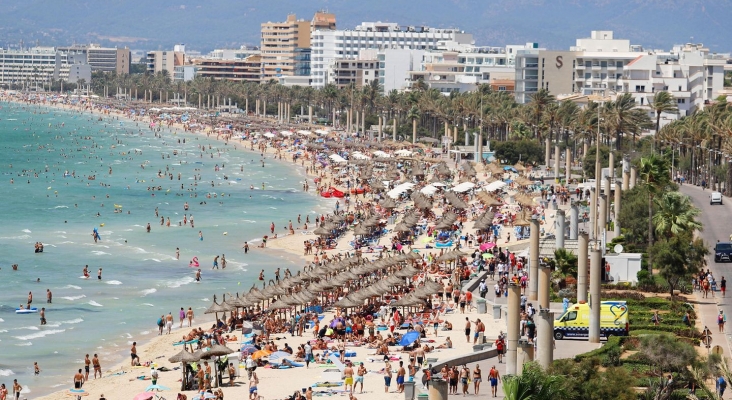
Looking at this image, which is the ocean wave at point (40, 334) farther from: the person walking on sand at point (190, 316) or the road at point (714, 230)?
the road at point (714, 230)

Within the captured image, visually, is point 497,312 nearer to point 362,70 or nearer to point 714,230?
point 714,230

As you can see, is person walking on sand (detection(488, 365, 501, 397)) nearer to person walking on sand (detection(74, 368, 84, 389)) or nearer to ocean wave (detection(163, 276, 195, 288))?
person walking on sand (detection(74, 368, 84, 389))

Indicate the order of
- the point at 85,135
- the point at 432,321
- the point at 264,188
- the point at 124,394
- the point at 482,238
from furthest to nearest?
the point at 85,135 < the point at 264,188 < the point at 482,238 < the point at 432,321 < the point at 124,394

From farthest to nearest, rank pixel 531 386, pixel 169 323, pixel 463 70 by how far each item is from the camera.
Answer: pixel 463 70, pixel 169 323, pixel 531 386

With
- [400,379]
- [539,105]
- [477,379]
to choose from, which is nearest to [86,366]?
[400,379]

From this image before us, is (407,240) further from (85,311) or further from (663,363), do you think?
(663,363)

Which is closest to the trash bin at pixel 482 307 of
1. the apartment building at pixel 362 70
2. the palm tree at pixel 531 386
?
the palm tree at pixel 531 386

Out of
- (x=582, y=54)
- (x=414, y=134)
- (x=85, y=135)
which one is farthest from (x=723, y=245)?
(x=85, y=135)

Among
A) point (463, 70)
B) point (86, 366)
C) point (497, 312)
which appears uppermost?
point (463, 70)
